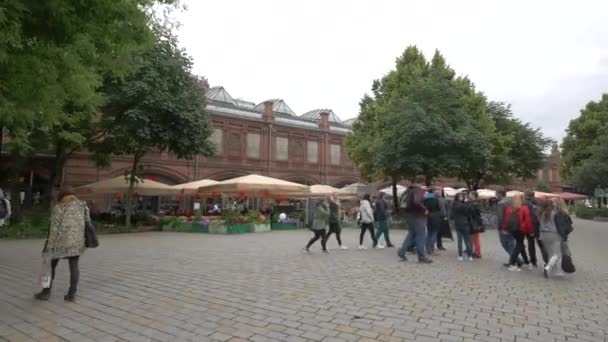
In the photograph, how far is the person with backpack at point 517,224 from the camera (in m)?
9.21

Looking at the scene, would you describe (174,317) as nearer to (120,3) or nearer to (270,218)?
(120,3)

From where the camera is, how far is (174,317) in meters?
5.32

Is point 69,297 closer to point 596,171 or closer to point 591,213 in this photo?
point 596,171

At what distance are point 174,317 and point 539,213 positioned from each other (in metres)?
7.10

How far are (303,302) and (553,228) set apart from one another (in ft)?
17.7

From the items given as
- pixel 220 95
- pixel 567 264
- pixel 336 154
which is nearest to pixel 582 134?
pixel 336 154

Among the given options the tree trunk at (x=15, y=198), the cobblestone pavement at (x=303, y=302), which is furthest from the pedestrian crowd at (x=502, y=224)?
the tree trunk at (x=15, y=198)

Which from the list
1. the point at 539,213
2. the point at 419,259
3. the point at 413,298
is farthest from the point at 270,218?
the point at 413,298

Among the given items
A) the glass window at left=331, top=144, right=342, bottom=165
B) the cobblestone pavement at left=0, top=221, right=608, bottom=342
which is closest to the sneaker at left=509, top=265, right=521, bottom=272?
the cobblestone pavement at left=0, top=221, right=608, bottom=342

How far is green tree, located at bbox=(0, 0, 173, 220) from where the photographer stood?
5.16m

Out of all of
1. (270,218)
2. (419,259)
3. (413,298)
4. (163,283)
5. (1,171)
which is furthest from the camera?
(1,171)

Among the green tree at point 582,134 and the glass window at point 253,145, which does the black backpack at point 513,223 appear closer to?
the glass window at point 253,145

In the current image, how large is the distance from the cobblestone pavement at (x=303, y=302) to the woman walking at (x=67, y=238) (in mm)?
250

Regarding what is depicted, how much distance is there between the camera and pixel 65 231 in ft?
20.8
